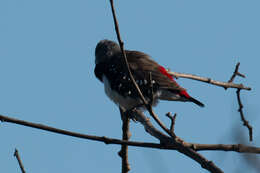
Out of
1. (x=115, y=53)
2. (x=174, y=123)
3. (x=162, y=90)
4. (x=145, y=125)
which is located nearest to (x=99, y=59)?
(x=115, y=53)

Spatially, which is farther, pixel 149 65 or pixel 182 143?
pixel 149 65

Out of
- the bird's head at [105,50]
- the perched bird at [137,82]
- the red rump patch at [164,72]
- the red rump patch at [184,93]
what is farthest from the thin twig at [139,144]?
the bird's head at [105,50]

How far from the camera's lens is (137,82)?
19.2 ft

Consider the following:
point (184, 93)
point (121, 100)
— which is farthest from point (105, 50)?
point (184, 93)

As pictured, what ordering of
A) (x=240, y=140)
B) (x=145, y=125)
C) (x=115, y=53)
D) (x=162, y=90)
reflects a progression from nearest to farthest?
(x=240, y=140)
(x=145, y=125)
(x=162, y=90)
(x=115, y=53)

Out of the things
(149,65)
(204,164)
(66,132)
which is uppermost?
(149,65)

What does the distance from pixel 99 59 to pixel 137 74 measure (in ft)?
5.89

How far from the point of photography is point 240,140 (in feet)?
8.91

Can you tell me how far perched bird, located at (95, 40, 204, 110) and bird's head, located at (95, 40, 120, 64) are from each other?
0.93 m

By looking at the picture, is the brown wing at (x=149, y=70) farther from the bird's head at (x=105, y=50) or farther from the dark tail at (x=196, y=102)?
the bird's head at (x=105, y=50)

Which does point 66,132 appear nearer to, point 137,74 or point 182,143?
point 182,143

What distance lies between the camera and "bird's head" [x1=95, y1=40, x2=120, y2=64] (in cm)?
752

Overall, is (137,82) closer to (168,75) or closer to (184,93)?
(168,75)

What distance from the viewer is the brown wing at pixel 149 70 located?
580cm
